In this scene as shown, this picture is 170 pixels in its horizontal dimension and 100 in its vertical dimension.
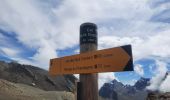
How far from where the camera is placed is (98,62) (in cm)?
567

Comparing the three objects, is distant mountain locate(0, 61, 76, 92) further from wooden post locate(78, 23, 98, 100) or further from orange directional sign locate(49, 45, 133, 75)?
wooden post locate(78, 23, 98, 100)

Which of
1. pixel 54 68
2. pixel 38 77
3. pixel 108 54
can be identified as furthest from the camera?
pixel 38 77

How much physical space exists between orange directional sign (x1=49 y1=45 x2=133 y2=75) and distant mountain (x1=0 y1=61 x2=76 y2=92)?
13350 centimetres

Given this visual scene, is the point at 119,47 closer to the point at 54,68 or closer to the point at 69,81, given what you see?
the point at 54,68

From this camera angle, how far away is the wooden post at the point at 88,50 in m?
5.77

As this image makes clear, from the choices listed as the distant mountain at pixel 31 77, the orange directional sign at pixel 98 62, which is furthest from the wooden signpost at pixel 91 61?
the distant mountain at pixel 31 77

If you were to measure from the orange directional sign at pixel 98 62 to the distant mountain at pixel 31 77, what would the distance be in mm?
133497

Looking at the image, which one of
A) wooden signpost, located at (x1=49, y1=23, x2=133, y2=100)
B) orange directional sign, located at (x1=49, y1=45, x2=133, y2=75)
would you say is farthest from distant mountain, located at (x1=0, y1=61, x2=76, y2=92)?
wooden signpost, located at (x1=49, y1=23, x2=133, y2=100)

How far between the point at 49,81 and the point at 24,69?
15535 millimetres

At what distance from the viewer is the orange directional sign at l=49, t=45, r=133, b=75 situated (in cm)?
519

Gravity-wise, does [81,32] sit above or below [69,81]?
below

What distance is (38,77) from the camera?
15675 cm

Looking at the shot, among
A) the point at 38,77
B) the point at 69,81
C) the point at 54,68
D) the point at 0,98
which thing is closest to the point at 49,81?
the point at 38,77

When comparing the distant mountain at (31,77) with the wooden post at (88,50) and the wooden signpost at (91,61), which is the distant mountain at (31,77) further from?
the wooden post at (88,50)
